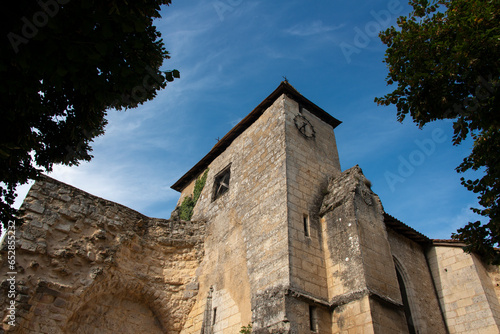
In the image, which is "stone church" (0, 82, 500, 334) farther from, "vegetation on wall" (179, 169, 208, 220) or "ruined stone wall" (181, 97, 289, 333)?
"vegetation on wall" (179, 169, 208, 220)

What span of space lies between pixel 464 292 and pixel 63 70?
37.2 ft

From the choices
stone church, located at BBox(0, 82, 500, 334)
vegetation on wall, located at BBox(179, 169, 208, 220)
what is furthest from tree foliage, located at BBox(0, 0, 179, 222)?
vegetation on wall, located at BBox(179, 169, 208, 220)

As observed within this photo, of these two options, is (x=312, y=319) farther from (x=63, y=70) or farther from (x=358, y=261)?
(x=63, y=70)

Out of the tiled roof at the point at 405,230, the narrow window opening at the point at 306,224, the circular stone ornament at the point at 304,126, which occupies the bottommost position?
the narrow window opening at the point at 306,224

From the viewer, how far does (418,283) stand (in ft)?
33.9

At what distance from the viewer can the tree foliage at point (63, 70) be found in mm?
3049

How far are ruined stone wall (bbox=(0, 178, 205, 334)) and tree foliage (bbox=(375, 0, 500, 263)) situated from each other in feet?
23.2

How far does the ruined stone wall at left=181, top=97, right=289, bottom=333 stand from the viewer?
7469 mm

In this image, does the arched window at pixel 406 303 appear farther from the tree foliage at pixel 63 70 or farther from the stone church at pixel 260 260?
the tree foliage at pixel 63 70

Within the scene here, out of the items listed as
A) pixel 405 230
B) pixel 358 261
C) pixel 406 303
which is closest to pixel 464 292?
pixel 406 303

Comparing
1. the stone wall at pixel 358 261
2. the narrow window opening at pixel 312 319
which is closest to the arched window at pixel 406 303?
the stone wall at pixel 358 261

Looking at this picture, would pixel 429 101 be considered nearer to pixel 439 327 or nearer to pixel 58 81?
pixel 58 81

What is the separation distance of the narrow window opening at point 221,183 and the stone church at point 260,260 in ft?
0.16

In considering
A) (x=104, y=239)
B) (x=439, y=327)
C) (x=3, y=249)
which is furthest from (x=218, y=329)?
(x=439, y=327)
